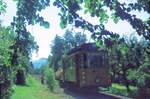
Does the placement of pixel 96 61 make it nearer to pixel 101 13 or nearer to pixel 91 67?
pixel 91 67

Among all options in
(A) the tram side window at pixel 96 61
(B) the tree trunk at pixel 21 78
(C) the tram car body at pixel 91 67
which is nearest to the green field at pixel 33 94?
(C) the tram car body at pixel 91 67

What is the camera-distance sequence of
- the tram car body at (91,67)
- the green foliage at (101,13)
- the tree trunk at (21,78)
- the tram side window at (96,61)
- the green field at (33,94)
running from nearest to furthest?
the green foliage at (101,13) < the green field at (33,94) < the tram car body at (91,67) < the tram side window at (96,61) < the tree trunk at (21,78)

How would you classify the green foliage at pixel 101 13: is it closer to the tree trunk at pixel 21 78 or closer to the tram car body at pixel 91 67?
the tram car body at pixel 91 67

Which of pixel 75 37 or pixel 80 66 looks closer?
pixel 80 66

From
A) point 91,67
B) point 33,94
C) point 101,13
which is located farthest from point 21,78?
point 101,13

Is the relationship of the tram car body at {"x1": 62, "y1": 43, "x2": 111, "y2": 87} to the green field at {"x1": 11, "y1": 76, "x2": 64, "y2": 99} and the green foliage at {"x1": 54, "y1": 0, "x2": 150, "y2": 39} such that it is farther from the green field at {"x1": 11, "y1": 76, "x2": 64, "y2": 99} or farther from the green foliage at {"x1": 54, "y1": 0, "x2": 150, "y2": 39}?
the green foliage at {"x1": 54, "y1": 0, "x2": 150, "y2": 39}

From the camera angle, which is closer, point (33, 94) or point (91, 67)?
point (91, 67)

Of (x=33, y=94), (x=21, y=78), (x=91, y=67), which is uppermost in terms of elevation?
(x=21, y=78)

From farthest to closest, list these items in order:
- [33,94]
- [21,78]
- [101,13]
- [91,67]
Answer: [21,78] → [33,94] → [91,67] → [101,13]

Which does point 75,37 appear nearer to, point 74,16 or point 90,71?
point 90,71

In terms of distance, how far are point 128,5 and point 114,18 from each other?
12.6 inches

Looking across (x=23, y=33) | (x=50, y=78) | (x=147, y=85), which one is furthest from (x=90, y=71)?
(x=23, y=33)

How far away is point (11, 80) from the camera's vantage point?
49.1 ft

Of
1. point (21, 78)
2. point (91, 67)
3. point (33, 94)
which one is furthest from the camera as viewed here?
point (21, 78)
